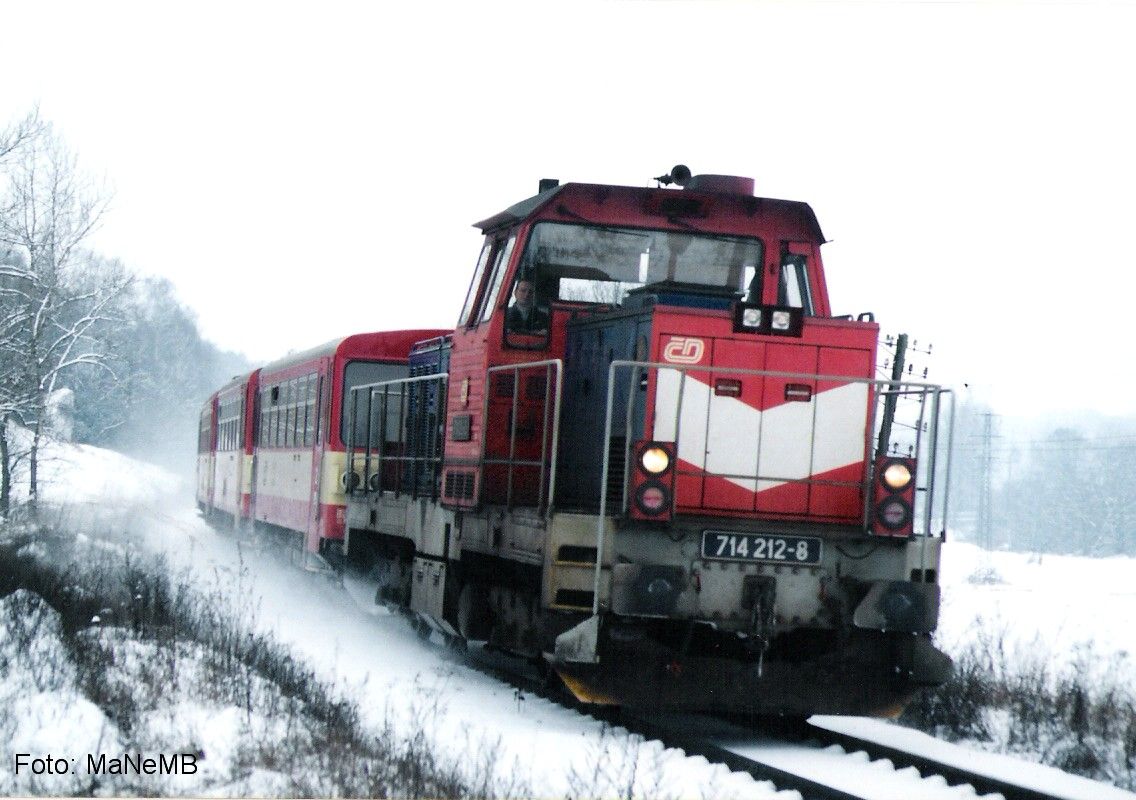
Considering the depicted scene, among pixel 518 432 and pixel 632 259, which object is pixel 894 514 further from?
pixel 518 432

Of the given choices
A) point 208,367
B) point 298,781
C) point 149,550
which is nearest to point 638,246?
point 298,781

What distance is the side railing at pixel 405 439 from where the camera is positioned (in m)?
10.1

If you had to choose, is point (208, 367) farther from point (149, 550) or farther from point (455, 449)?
point (455, 449)

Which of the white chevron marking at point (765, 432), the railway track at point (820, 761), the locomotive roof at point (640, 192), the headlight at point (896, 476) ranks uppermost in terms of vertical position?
the locomotive roof at point (640, 192)

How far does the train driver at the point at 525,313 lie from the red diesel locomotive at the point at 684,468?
1 centimetres

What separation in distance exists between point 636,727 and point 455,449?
2.40 metres

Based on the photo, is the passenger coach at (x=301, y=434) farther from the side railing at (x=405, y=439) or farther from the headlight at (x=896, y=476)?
the headlight at (x=896, y=476)

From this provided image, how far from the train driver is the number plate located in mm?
2055

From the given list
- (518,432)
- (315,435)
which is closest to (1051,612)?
(315,435)

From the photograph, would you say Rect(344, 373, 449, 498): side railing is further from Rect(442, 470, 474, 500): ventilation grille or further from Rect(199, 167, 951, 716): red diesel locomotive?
Rect(199, 167, 951, 716): red diesel locomotive

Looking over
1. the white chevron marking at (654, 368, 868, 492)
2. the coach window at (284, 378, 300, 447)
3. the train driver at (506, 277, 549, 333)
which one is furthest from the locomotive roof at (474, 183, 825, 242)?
the coach window at (284, 378, 300, 447)

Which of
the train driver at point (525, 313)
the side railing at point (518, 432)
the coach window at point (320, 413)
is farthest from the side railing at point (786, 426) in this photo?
the coach window at point (320, 413)

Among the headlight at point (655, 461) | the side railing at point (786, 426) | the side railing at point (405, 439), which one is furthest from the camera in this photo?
the side railing at point (405, 439)

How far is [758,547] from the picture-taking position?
7.34 metres
